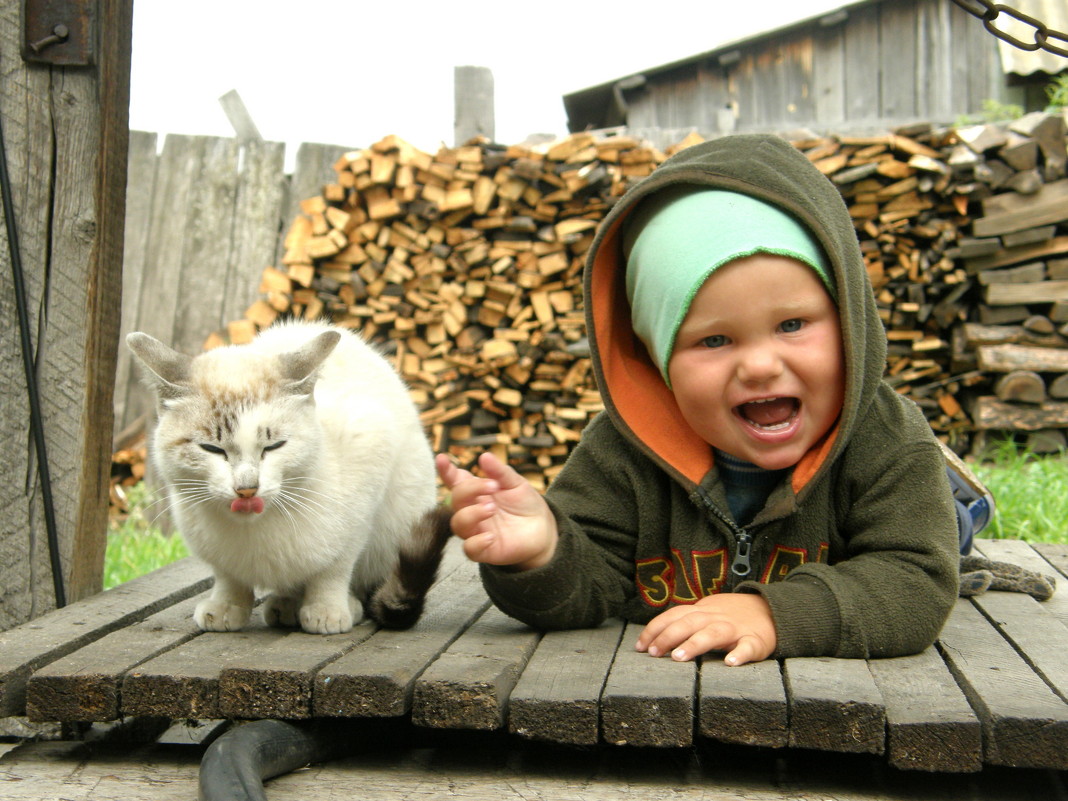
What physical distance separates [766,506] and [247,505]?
1010 mm

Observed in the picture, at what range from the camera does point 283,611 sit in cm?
218

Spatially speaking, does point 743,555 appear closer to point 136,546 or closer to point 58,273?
point 58,273

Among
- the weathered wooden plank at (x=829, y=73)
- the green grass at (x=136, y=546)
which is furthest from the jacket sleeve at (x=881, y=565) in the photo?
the weathered wooden plank at (x=829, y=73)

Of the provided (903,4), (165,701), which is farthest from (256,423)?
(903,4)

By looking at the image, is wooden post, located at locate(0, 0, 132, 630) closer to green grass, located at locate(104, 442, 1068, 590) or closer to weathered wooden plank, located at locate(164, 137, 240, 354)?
green grass, located at locate(104, 442, 1068, 590)

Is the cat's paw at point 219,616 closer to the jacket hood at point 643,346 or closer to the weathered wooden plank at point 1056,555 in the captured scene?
the jacket hood at point 643,346

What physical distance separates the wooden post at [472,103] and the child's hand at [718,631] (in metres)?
4.36

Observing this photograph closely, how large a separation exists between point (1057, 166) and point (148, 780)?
17.1 ft

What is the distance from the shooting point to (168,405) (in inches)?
78.0

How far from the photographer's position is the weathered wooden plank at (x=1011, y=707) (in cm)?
151

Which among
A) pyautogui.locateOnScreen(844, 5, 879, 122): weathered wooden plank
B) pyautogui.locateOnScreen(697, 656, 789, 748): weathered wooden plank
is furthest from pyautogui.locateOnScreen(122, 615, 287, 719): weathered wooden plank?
pyautogui.locateOnScreen(844, 5, 879, 122): weathered wooden plank

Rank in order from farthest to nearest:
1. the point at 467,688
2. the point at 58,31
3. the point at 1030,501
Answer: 1. the point at 1030,501
2. the point at 58,31
3. the point at 467,688

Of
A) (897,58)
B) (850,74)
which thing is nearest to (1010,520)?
(850,74)

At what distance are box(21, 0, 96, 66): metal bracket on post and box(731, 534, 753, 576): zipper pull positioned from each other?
178 centimetres
